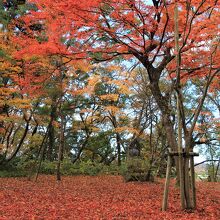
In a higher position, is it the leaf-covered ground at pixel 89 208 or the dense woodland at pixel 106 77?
the dense woodland at pixel 106 77

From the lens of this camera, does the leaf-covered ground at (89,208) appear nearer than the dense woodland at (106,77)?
Yes

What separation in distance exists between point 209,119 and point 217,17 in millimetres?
12301

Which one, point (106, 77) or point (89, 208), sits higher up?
point (106, 77)

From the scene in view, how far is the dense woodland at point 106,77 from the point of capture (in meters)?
8.17

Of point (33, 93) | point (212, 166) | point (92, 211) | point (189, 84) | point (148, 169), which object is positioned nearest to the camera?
point (92, 211)

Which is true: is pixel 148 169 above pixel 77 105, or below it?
below

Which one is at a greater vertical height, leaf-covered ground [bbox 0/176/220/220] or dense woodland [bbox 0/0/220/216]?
dense woodland [bbox 0/0/220/216]

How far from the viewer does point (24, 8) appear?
13906 millimetres

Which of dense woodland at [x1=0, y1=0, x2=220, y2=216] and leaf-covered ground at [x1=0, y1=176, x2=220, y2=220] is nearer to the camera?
leaf-covered ground at [x1=0, y1=176, x2=220, y2=220]

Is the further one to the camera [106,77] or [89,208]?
[106,77]

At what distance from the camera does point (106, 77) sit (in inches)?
720

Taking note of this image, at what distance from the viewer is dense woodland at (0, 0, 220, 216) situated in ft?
26.8

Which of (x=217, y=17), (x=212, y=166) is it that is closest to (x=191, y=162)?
(x=217, y=17)

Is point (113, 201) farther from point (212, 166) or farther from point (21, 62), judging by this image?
point (212, 166)
